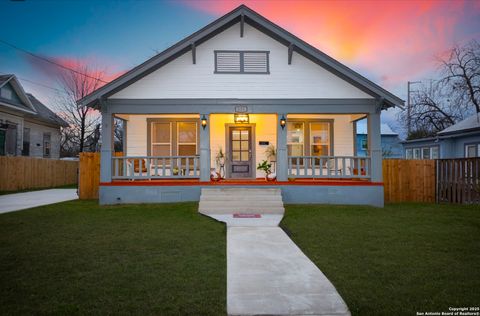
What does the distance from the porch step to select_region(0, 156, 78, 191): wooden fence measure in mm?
12385

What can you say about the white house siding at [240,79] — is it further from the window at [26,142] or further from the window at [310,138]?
the window at [26,142]

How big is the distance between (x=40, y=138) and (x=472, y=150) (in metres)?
28.0

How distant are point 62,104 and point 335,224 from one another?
28.9 m

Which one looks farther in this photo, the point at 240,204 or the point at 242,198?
the point at 242,198

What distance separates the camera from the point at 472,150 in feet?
52.6

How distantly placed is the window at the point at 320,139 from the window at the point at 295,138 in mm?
446

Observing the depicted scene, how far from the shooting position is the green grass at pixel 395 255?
3539 mm

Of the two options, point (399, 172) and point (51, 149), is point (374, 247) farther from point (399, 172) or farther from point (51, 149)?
point (51, 149)

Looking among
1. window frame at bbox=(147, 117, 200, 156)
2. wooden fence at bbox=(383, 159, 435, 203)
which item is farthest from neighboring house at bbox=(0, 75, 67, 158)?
wooden fence at bbox=(383, 159, 435, 203)

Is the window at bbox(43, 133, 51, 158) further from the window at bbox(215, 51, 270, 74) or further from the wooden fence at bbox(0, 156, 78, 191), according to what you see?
the window at bbox(215, 51, 270, 74)

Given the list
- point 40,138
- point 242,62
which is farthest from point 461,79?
point 40,138

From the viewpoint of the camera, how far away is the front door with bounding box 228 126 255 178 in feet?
43.1

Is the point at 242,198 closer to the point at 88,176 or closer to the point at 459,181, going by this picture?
the point at 88,176

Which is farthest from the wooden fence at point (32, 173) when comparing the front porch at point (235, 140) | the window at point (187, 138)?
the window at point (187, 138)
